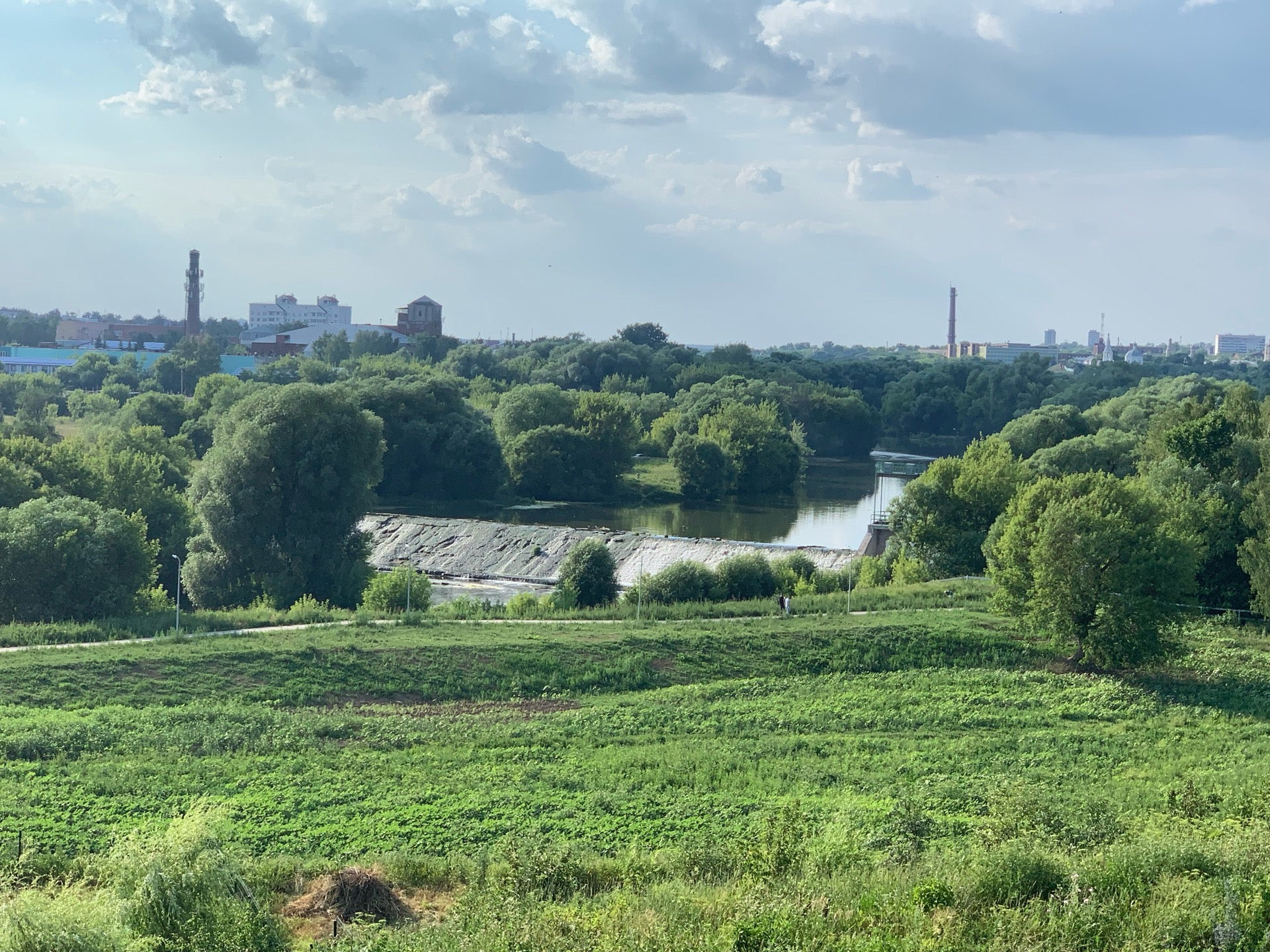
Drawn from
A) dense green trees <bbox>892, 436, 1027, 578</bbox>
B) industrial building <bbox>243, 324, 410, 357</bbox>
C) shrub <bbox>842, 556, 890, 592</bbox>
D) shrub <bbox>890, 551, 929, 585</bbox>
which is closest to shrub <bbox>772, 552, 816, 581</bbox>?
shrub <bbox>842, 556, 890, 592</bbox>

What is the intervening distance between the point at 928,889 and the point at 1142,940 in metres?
2.21

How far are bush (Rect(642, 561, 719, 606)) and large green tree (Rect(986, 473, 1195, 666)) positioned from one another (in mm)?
11206

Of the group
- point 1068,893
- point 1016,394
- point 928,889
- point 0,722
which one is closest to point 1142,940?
point 1068,893

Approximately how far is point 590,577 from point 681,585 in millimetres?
3498

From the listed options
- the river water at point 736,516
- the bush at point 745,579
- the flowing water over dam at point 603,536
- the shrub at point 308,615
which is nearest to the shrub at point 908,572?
the bush at point 745,579

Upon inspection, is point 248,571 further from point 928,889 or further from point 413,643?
point 928,889

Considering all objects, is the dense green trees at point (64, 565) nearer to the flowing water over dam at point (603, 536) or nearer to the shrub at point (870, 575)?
the flowing water over dam at point (603, 536)

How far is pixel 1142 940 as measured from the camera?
11859 millimetres

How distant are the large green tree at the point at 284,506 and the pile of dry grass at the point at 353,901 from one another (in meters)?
27.7

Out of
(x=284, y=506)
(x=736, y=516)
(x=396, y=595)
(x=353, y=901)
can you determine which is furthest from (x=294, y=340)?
(x=353, y=901)

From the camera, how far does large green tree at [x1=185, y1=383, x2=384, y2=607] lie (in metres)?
42.3

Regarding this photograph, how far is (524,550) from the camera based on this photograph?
186 feet

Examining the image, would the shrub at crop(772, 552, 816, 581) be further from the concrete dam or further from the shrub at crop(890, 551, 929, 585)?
the concrete dam

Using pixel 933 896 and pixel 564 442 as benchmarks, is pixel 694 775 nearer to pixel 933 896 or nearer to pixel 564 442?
pixel 933 896
